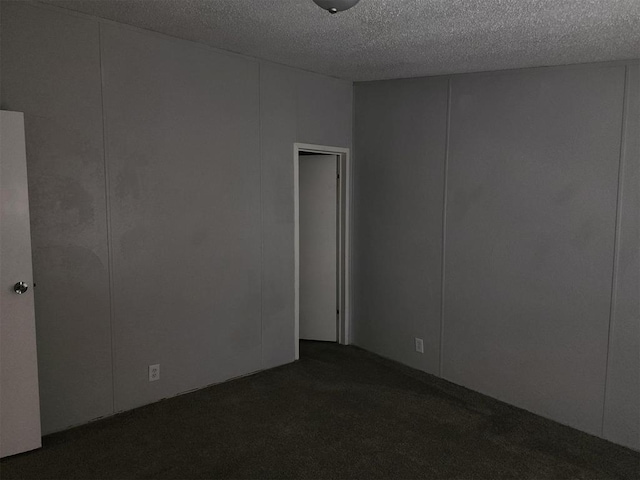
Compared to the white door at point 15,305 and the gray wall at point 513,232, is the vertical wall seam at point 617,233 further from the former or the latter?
the white door at point 15,305

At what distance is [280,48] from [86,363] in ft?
8.62

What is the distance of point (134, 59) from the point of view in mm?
3334

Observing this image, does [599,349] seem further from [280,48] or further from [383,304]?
[280,48]

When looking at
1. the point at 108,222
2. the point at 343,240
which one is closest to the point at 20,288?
the point at 108,222

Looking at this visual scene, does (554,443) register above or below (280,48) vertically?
below

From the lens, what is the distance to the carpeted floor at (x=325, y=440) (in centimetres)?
283

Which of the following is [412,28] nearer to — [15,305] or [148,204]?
[148,204]

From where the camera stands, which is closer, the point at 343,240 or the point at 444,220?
the point at 444,220

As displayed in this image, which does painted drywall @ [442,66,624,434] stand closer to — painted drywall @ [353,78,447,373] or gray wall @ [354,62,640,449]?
gray wall @ [354,62,640,449]

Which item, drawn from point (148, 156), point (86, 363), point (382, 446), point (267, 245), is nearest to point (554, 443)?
point (382, 446)

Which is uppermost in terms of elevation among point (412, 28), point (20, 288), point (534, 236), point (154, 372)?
point (412, 28)

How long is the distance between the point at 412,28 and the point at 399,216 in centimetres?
188

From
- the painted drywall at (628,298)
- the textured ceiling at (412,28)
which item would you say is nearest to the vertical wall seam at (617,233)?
the painted drywall at (628,298)

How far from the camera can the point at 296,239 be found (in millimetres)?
4508
